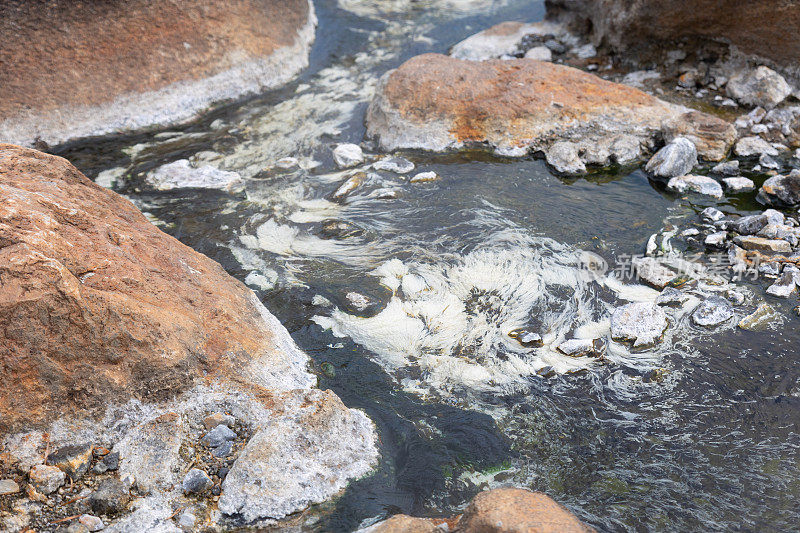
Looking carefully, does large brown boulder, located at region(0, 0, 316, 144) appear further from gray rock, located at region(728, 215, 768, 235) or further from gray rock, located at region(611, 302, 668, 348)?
gray rock, located at region(728, 215, 768, 235)

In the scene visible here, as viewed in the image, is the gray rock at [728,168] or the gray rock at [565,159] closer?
the gray rock at [728,168]

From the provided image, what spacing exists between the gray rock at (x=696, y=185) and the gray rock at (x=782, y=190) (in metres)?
0.39

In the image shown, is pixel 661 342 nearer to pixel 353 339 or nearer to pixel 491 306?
pixel 491 306

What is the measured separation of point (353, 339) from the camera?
4453 mm

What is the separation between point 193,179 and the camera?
6602mm

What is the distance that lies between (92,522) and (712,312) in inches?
164

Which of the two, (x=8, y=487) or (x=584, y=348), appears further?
(x=584, y=348)

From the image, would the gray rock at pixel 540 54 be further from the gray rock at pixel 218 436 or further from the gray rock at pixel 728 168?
the gray rock at pixel 218 436

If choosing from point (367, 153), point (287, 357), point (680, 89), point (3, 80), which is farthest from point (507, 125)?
point (3, 80)

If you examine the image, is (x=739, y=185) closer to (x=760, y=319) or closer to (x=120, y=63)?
(x=760, y=319)

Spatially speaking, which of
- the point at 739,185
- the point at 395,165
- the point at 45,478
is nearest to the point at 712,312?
the point at 739,185

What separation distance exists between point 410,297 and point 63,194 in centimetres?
254

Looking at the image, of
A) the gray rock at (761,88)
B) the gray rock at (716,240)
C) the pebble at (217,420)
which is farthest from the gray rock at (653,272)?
the gray rock at (761,88)

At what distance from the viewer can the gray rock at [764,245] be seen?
5.03m
